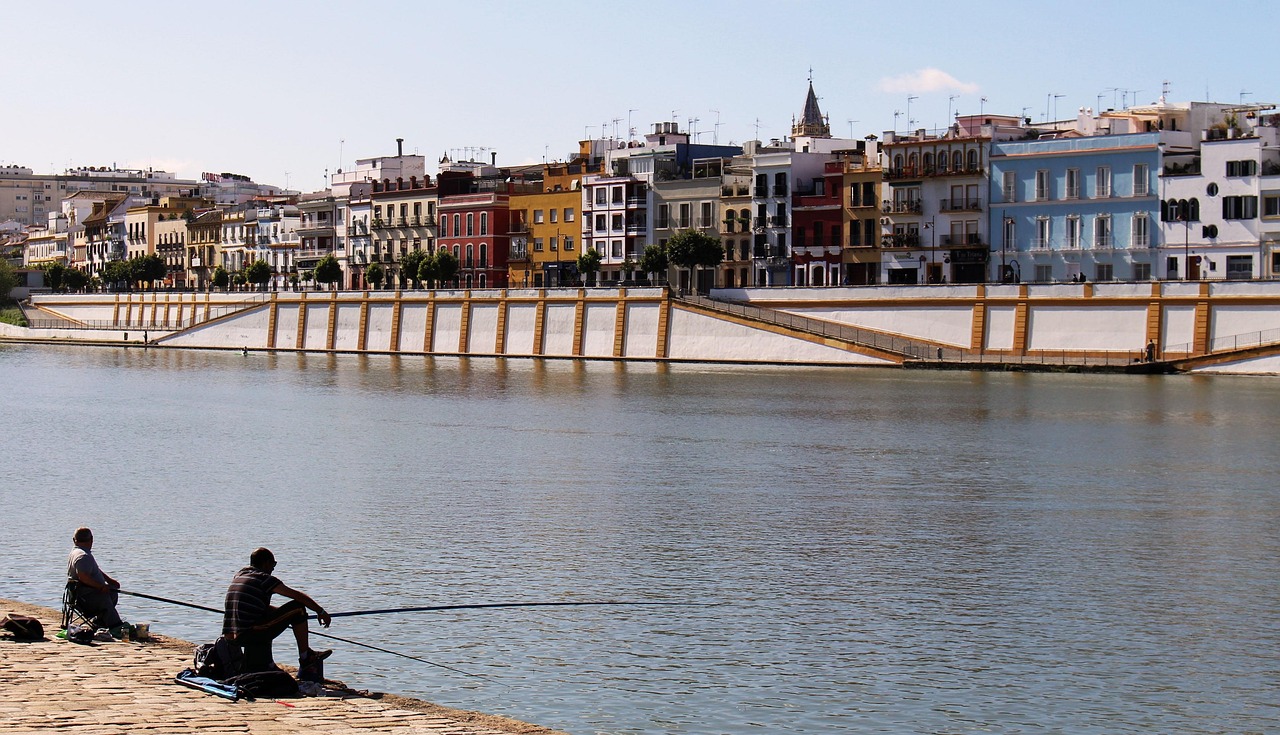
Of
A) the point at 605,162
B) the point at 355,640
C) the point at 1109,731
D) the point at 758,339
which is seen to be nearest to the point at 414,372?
the point at 758,339

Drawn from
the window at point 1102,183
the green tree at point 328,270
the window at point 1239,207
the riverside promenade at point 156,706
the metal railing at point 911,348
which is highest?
the window at point 1102,183

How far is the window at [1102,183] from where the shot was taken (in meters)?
83.0

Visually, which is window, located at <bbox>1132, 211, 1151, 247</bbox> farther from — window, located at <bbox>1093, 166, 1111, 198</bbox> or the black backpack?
the black backpack

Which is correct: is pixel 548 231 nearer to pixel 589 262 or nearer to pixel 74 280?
pixel 589 262

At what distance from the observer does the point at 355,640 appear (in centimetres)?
2067

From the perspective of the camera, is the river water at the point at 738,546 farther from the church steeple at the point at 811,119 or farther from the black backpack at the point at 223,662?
the church steeple at the point at 811,119

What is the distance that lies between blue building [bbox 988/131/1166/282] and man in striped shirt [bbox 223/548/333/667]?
228ft

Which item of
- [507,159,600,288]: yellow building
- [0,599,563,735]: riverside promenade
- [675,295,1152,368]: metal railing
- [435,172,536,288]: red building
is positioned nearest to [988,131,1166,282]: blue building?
[675,295,1152,368]: metal railing

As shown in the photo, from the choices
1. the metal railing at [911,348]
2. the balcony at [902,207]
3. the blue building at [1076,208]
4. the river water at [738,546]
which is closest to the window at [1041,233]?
the blue building at [1076,208]

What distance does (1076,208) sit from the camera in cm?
8425

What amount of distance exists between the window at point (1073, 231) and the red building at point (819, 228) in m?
15.6

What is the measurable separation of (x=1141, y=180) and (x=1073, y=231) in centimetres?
440

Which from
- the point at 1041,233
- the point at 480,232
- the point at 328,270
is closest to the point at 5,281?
the point at 328,270

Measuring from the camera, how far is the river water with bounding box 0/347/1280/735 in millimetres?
18469
